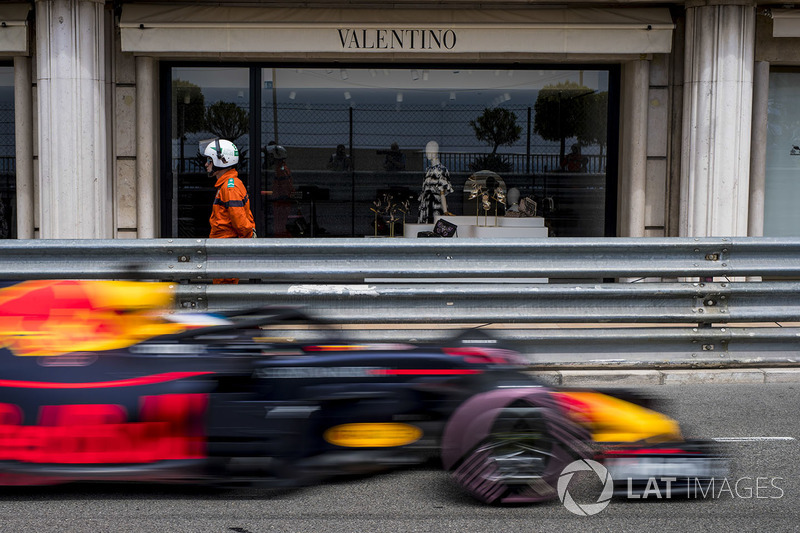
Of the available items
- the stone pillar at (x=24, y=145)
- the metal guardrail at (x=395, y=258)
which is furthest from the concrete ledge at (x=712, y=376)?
the stone pillar at (x=24, y=145)

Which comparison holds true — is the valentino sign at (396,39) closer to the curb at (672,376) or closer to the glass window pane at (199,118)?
the glass window pane at (199,118)

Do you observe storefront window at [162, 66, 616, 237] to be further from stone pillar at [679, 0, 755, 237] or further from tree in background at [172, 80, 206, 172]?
stone pillar at [679, 0, 755, 237]

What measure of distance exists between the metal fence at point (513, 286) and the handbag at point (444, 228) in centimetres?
452

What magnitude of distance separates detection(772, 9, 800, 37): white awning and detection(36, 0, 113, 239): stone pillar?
753 cm

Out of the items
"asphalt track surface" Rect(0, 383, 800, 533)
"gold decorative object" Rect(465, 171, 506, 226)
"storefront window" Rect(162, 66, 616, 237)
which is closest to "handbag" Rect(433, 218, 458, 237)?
"storefront window" Rect(162, 66, 616, 237)

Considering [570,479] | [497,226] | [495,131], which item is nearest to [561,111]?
[495,131]

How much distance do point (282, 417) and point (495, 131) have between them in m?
8.09

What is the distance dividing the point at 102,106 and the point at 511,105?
16.2ft

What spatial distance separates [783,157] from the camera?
10.9 meters

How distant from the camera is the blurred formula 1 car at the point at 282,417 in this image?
3.73 meters

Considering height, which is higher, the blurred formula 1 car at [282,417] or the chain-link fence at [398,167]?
the chain-link fence at [398,167]

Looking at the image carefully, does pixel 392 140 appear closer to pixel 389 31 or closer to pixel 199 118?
pixel 389 31

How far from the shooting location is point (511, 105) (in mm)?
11188

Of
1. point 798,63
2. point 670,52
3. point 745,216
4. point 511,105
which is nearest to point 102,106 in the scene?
point 511,105
